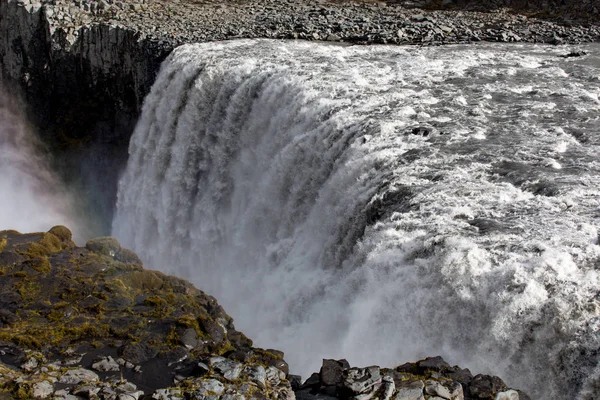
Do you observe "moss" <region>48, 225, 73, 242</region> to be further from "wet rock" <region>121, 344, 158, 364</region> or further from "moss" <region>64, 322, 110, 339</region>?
"wet rock" <region>121, 344, 158, 364</region>

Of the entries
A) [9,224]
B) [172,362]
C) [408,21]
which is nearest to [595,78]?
[408,21]

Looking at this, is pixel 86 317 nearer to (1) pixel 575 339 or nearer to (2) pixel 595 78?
(1) pixel 575 339

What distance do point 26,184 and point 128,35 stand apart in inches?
335

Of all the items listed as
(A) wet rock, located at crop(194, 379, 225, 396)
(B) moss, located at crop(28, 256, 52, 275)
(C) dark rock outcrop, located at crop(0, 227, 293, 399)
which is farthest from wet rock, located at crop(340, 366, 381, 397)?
(B) moss, located at crop(28, 256, 52, 275)

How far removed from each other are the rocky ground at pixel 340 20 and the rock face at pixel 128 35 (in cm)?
4

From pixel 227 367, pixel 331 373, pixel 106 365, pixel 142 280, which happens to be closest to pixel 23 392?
pixel 106 365

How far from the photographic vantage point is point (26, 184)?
99.2 feet

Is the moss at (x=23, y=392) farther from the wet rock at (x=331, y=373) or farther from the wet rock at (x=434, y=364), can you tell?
the wet rock at (x=434, y=364)

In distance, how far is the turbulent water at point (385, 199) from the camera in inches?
369

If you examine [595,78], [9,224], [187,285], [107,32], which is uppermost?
[595,78]

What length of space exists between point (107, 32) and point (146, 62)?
315 cm

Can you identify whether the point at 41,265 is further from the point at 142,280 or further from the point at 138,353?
the point at 138,353

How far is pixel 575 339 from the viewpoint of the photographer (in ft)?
27.7

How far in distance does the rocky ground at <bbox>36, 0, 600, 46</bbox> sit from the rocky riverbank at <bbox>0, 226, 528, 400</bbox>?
1262 centimetres
